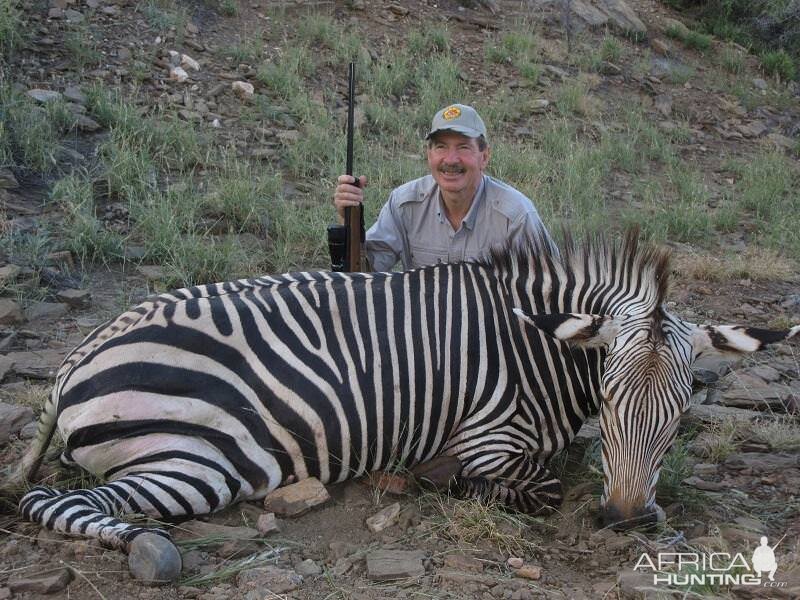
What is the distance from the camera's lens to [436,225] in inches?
187

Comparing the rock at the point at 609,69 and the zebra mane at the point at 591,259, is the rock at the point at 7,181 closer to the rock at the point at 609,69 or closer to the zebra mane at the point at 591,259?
the zebra mane at the point at 591,259

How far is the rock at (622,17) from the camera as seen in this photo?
1239 centimetres

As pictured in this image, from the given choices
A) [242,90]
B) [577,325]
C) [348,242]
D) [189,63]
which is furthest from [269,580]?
[189,63]

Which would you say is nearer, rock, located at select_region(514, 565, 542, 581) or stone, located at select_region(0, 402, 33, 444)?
rock, located at select_region(514, 565, 542, 581)

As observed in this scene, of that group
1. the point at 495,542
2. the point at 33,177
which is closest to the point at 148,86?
the point at 33,177

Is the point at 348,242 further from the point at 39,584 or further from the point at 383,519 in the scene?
the point at 39,584

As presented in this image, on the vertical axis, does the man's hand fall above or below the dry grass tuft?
above

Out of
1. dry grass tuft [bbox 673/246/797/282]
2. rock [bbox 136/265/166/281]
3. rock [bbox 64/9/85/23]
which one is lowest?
rock [bbox 136/265/166/281]

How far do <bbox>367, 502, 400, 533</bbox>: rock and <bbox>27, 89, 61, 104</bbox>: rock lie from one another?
213 inches

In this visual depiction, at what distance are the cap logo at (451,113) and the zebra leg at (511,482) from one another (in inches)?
71.3

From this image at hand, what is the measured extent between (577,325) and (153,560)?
1665 mm

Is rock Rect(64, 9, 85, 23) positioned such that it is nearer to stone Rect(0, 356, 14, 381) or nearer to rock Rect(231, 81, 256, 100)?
rock Rect(231, 81, 256, 100)

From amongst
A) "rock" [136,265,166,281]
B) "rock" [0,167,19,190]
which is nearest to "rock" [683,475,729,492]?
"rock" [136,265,166,281]

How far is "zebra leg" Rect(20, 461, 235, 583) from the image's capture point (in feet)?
8.44
